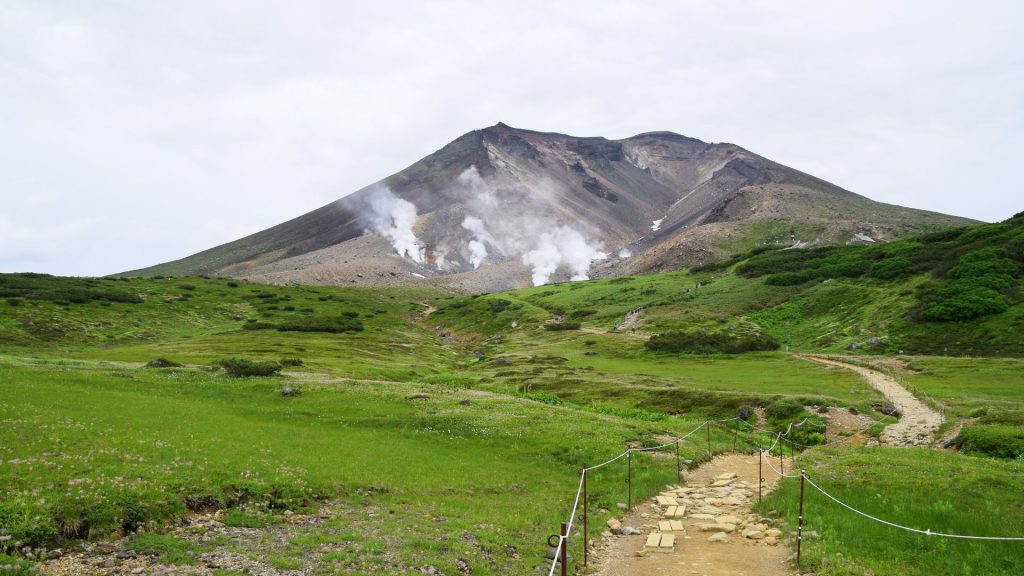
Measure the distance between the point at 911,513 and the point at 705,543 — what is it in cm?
746

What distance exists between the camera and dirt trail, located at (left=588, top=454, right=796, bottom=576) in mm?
17703

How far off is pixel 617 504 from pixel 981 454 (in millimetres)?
23159

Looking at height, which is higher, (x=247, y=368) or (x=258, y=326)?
(x=258, y=326)

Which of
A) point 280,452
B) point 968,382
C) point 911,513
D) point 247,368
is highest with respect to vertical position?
point 247,368

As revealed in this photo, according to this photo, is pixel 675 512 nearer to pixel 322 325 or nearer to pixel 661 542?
pixel 661 542

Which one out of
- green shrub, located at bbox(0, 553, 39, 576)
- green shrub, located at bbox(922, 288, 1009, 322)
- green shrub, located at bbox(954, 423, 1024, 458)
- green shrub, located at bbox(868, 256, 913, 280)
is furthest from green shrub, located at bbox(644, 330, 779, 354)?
green shrub, located at bbox(0, 553, 39, 576)

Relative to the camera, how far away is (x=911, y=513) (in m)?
20.0

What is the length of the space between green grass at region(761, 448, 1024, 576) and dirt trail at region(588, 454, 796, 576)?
114 centimetres

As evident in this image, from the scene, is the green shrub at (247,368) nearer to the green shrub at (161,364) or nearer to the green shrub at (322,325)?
the green shrub at (161,364)

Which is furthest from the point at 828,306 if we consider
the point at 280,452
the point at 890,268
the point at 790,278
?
the point at 280,452

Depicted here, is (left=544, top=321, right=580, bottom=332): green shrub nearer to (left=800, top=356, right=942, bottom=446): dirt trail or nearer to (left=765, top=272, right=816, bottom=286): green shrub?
(left=765, top=272, right=816, bottom=286): green shrub

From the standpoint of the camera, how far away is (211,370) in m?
53.7

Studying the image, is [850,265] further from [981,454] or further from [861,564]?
[861,564]

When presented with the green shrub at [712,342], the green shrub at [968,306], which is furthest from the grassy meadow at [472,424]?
the green shrub at [712,342]
